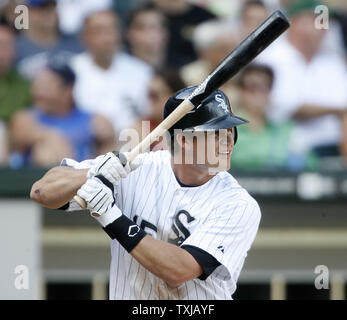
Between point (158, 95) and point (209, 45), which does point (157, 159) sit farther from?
point (209, 45)

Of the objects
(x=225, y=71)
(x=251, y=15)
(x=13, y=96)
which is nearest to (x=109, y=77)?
(x=13, y=96)

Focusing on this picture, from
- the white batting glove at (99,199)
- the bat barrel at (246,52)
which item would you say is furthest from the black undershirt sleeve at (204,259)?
the bat barrel at (246,52)

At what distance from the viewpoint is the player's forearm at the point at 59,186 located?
3484mm

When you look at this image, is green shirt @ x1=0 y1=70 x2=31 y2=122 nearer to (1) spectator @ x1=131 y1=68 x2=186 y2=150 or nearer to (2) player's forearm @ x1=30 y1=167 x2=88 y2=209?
(1) spectator @ x1=131 y1=68 x2=186 y2=150

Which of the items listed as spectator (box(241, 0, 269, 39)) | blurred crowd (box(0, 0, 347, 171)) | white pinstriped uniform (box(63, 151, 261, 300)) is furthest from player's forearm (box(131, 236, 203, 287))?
spectator (box(241, 0, 269, 39))

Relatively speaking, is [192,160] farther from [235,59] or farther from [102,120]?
[102,120]

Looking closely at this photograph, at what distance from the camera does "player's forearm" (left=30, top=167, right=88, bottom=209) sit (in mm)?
3484

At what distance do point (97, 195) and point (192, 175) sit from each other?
0.54 meters

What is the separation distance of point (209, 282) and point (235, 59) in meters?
0.96

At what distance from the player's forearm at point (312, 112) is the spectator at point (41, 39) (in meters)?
1.77

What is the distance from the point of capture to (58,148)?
599 centimetres

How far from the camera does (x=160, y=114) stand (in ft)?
19.9
